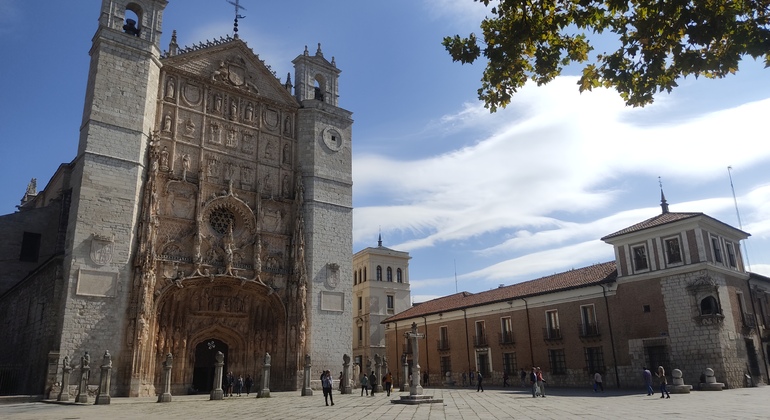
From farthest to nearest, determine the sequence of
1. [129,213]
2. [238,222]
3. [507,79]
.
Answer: [238,222] → [129,213] → [507,79]

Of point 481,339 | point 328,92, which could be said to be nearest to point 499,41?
point 328,92

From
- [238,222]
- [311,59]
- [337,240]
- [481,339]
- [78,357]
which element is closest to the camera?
[78,357]

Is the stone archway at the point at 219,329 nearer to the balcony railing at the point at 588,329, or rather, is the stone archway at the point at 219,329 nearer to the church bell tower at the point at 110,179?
the church bell tower at the point at 110,179

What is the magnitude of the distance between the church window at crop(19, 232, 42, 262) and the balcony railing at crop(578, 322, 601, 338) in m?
29.7

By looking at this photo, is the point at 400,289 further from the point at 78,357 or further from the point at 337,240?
the point at 78,357

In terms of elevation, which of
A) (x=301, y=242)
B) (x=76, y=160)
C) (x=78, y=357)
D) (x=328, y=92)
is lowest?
(x=78, y=357)

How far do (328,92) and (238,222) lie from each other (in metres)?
10.4

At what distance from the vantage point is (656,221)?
2925cm

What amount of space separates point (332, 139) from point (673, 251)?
19391mm

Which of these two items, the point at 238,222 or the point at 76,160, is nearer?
the point at 76,160

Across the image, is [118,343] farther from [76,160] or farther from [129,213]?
[76,160]

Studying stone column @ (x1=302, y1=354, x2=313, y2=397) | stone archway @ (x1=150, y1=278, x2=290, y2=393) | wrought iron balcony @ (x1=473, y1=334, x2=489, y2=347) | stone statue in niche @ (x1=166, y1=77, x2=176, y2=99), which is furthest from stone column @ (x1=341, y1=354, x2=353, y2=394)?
stone statue in niche @ (x1=166, y1=77, x2=176, y2=99)

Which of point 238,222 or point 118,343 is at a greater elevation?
point 238,222

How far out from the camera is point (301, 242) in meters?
28.9
